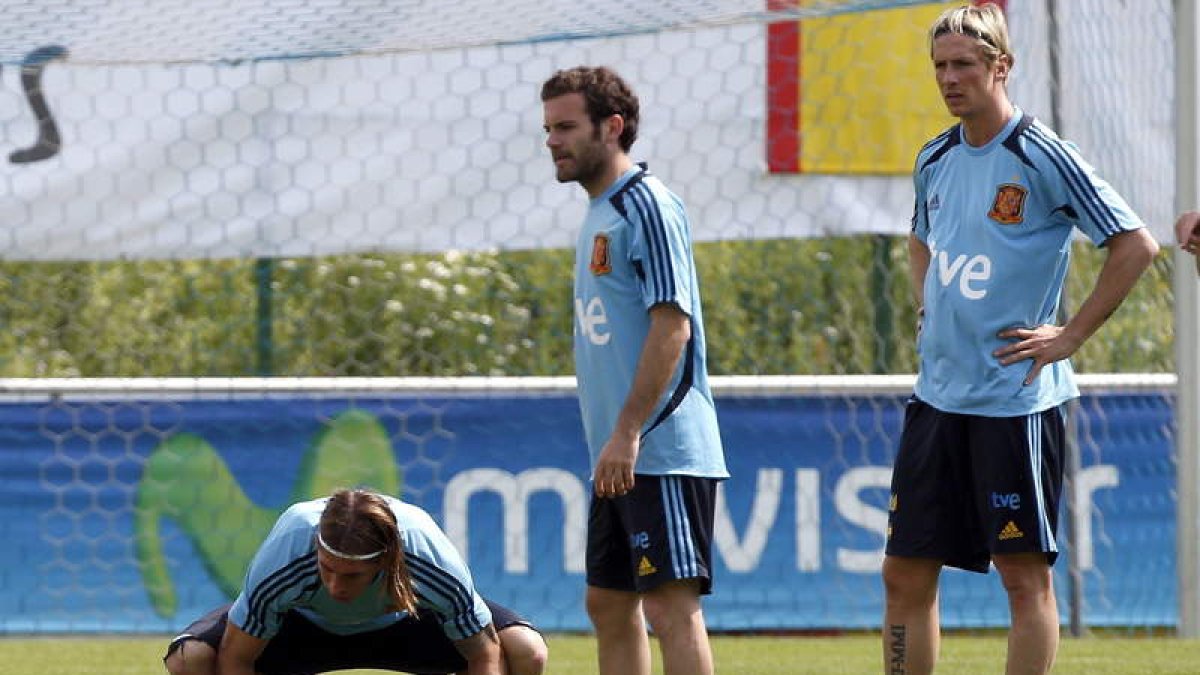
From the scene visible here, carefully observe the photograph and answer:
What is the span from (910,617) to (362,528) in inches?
51.1

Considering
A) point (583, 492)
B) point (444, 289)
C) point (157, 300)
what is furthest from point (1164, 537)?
point (157, 300)

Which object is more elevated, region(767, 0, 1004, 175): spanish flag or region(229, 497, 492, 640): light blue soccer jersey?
region(767, 0, 1004, 175): spanish flag

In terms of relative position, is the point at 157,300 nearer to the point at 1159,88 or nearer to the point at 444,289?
the point at 444,289

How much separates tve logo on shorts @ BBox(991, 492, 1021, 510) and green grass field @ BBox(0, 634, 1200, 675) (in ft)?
6.78

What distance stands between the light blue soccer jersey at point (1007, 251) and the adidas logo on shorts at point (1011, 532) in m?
0.24

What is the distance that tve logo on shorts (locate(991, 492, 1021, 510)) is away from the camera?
4.46m

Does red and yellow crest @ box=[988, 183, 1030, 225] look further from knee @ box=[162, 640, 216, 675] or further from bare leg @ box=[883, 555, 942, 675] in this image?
knee @ box=[162, 640, 216, 675]

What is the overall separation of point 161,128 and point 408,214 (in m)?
1.02

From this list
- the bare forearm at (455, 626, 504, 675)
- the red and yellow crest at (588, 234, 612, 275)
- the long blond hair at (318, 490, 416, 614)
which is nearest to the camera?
the long blond hair at (318, 490, 416, 614)

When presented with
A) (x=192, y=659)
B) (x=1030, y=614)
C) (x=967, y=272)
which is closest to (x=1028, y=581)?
(x=1030, y=614)

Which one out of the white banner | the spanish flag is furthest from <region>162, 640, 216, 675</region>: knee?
the spanish flag

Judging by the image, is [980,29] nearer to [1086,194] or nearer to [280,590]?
[1086,194]

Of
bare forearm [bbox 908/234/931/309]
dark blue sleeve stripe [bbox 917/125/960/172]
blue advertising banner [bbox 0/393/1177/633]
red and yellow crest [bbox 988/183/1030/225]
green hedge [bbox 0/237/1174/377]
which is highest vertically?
dark blue sleeve stripe [bbox 917/125/960/172]

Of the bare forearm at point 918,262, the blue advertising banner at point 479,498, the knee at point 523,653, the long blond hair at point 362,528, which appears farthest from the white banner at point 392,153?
the long blond hair at point 362,528
